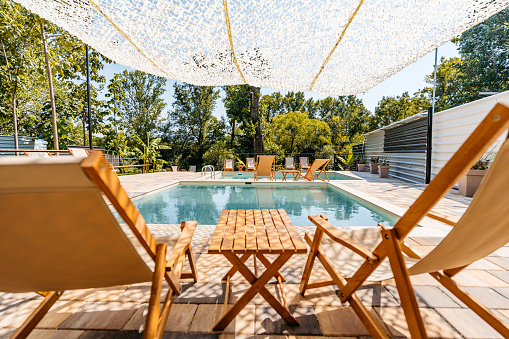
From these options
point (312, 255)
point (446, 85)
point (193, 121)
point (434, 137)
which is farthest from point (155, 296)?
point (446, 85)

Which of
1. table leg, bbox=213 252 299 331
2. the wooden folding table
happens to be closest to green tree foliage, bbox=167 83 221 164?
the wooden folding table

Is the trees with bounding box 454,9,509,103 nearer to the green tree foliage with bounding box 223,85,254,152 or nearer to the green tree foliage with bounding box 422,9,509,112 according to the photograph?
the green tree foliage with bounding box 422,9,509,112

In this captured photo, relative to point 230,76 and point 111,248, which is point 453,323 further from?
point 230,76

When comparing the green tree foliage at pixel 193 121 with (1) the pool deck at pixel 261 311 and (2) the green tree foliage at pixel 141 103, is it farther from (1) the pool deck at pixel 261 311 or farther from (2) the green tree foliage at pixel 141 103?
(1) the pool deck at pixel 261 311

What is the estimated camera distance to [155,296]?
851 millimetres

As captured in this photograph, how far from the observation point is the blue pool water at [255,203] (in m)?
4.09

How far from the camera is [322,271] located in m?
1.90

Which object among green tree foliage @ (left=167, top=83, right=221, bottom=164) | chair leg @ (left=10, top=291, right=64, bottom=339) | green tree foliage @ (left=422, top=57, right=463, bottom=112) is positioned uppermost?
green tree foliage @ (left=422, top=57, right=463, bottom=112)

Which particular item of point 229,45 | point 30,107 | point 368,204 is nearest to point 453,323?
point 229,45

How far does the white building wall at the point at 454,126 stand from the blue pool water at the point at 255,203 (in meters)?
2.91

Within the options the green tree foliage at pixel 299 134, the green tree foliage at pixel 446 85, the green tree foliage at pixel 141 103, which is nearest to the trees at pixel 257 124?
the green tree foliage at pixel 299 134

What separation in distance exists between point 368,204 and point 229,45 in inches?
150

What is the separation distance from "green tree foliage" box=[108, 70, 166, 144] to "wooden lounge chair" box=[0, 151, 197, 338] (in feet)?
64.8

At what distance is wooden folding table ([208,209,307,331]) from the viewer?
3.62ft
